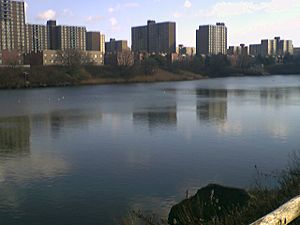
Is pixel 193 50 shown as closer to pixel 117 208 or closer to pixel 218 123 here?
pixel 218 123

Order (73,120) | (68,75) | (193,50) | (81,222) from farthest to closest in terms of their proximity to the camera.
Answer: (193,50) → (68,75) → (73,120) → (81,222)

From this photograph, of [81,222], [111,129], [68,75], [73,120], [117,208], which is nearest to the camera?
[81,222]

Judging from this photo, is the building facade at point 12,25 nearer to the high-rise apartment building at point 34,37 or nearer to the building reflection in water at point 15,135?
the high-rise apartment building at point 34,37

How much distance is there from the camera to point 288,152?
12.8 metres

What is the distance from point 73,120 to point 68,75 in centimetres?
4572

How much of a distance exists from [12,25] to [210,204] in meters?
108

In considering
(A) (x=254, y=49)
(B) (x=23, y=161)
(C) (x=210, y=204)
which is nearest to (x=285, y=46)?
(A) (x=254, y=49)

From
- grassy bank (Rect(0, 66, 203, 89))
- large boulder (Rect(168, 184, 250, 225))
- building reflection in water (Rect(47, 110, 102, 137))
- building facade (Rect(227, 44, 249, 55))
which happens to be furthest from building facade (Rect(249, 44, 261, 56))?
large boulder (Rect(168, 184, 250, 225))

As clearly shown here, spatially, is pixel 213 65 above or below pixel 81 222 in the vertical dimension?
above

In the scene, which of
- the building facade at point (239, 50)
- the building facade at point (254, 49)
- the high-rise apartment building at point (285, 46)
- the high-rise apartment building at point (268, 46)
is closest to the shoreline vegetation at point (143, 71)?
the building facade at point (239, 50)

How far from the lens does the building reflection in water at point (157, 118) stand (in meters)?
19.5

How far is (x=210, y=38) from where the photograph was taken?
141750 mm

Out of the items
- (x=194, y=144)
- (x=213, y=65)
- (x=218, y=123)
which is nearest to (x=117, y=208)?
(x=194, y=144)

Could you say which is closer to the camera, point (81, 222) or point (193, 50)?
point (81, 222)
